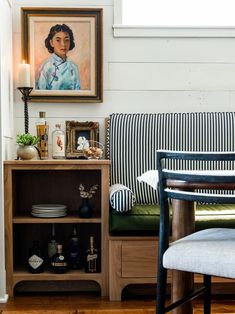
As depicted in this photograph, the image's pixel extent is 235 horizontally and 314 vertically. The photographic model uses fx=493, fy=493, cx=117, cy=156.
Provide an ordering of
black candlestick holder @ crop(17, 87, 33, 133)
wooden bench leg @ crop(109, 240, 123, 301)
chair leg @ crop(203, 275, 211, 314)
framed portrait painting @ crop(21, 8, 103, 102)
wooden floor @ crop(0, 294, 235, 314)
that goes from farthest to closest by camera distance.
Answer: framed portrait painting @ crop(21, 8, 103, 102) < black candlestick holder @ crop(17, 87, 33, 133) < wooden bench leg @ crop(109, 240, 123, 301) < wooden floor @ crop(0, 294, 235, 314) < chair leg @ crop(203, 275, 211, 314)

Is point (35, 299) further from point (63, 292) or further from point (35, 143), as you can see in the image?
point (35, 143)

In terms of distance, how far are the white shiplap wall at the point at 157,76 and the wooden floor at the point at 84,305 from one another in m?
1.16

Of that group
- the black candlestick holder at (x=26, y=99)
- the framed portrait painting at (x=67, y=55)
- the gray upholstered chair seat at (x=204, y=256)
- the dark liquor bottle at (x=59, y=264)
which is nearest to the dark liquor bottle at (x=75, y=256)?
the dark liquor bottle at (x=59, y=264)

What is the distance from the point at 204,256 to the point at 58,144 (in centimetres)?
192

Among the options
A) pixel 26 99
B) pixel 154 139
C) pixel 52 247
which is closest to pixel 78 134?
pixel 26 99

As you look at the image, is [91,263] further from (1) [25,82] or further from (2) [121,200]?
(1) [25,82]

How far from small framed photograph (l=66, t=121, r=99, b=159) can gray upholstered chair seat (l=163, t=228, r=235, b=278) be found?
1787 millimetres

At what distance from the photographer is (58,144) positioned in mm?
3289

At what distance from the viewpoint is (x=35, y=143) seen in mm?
3041

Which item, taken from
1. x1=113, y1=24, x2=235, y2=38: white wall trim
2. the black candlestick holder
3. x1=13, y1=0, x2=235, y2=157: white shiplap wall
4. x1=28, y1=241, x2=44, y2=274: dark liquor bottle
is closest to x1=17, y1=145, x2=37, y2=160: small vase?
the black candlestick holder

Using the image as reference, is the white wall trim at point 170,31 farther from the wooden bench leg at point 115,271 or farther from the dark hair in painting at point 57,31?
the wooden bench leg at point 115,271

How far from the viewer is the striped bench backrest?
3264 mm

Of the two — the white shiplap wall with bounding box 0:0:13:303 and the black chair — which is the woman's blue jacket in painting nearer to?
the white shiplap wall with bounding box 0:0:13:303

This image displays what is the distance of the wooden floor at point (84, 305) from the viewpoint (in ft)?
8.47
